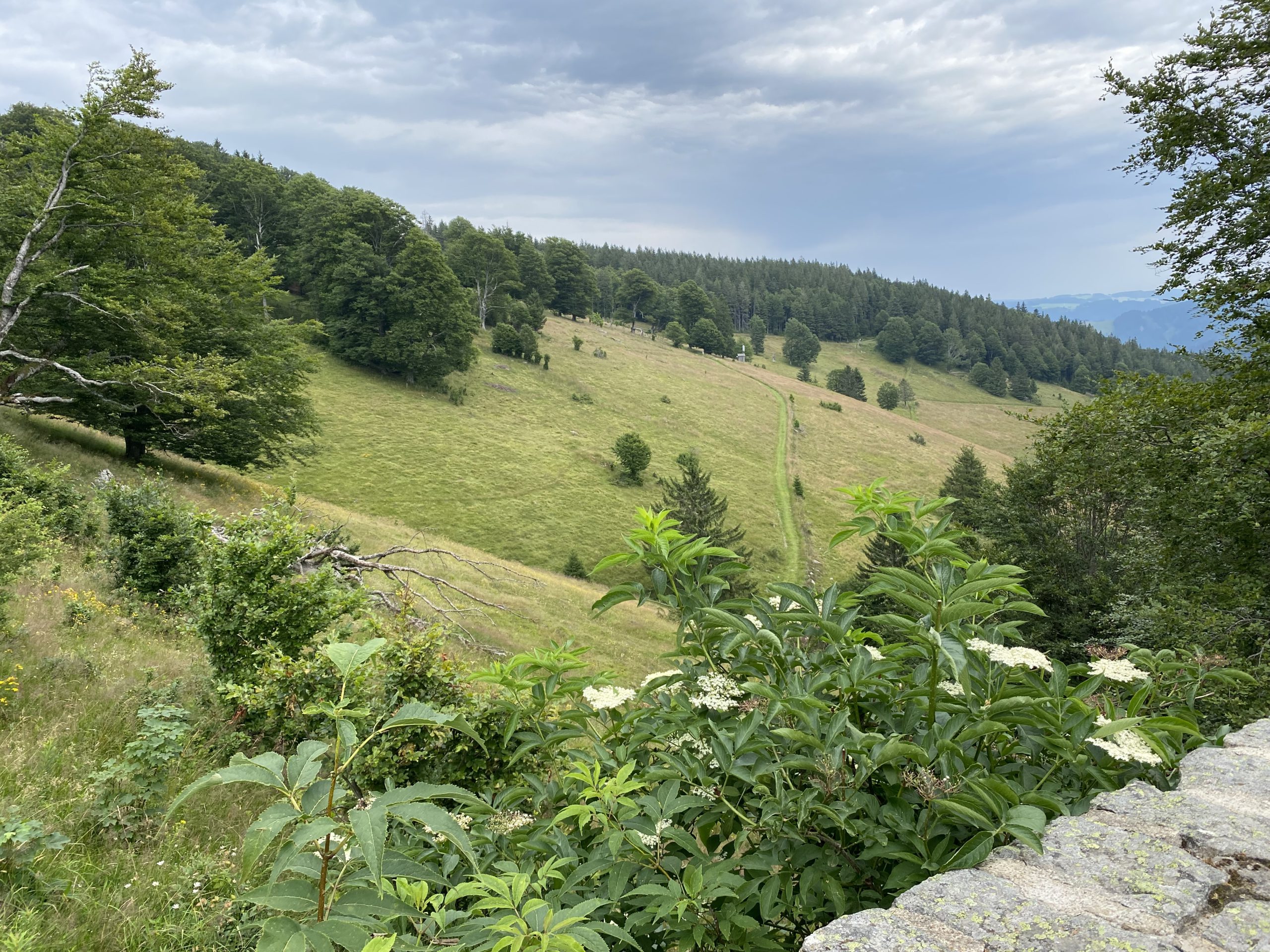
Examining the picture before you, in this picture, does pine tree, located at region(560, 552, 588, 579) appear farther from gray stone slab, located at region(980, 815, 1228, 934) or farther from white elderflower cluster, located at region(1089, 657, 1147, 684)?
gray stone slab, located at region(980, 815, 1228, 934)

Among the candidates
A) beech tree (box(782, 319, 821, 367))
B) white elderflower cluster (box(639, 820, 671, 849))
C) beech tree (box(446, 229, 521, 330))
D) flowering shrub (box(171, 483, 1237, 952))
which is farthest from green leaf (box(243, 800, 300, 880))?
beech tree (box(782, 319, 821, 367))

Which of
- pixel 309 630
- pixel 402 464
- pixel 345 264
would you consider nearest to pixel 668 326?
pixel 345 264

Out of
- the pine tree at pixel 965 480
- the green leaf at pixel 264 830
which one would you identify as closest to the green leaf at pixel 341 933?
the green leaf at pixel 264 830

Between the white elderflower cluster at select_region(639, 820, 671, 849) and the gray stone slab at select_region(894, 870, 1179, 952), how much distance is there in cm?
78

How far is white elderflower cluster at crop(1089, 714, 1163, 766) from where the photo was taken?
199 cm

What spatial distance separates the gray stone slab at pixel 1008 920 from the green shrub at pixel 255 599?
658 cm

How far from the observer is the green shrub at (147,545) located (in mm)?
10797

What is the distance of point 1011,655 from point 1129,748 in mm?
426

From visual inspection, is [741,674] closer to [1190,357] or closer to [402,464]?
[1190,357]

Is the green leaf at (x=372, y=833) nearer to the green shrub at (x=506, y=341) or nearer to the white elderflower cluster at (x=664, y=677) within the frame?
the white elderflower cluster at (x=664, y=677)

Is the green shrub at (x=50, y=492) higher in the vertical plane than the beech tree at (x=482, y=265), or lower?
lower

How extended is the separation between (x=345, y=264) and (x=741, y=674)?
58.8 m

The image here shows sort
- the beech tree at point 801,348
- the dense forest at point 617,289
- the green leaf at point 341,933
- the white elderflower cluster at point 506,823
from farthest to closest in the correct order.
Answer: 1. the beech tree at point 801,348
2. the dense forest at point 617,289
3. the white elderflower cluster at point 506,823
4. the green leaf at point 341,933

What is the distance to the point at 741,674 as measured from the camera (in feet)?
9.64
